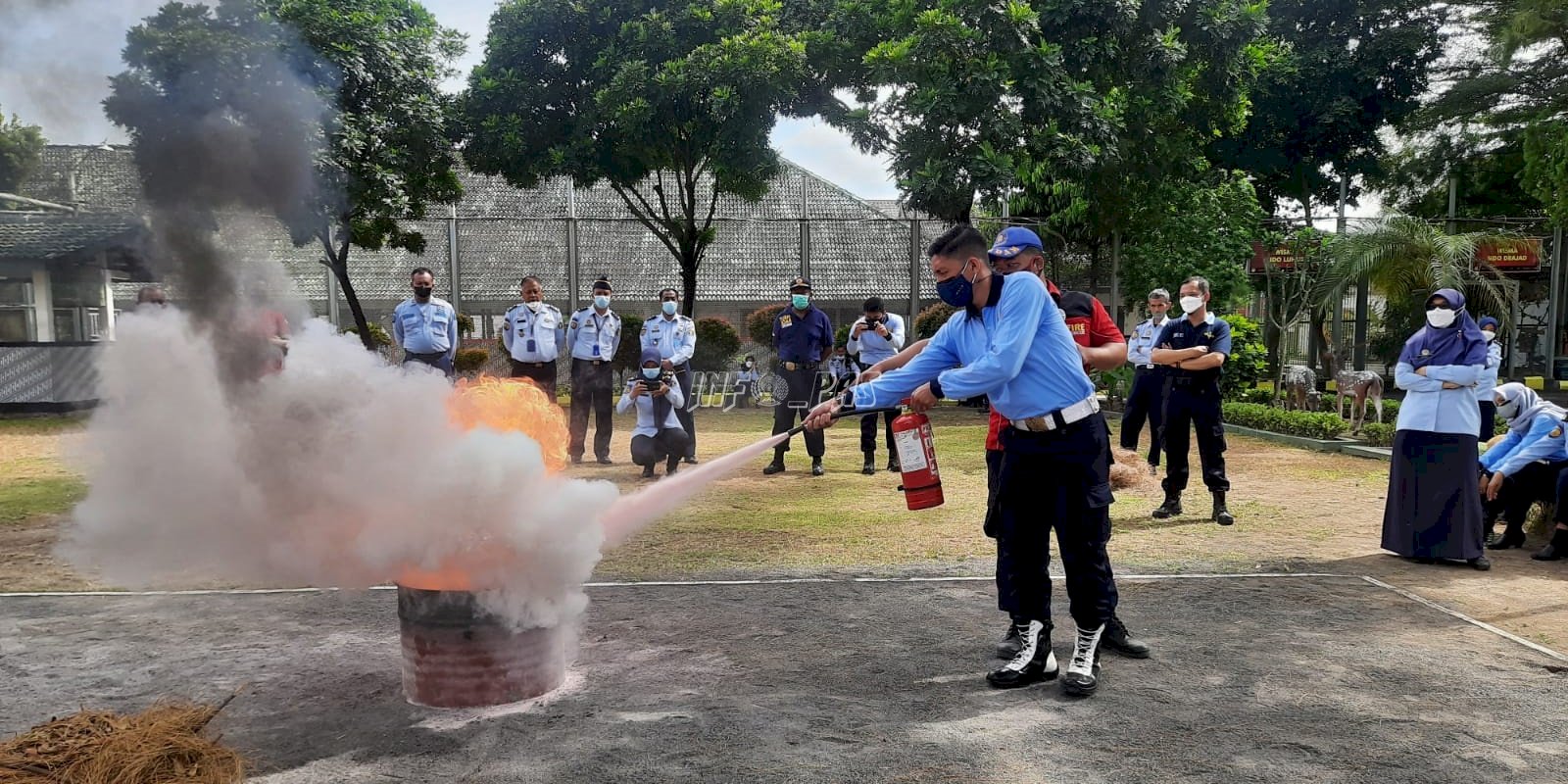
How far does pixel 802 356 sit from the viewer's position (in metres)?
11.6

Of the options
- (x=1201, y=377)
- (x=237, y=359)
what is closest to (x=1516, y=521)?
(x=1201, y=377)

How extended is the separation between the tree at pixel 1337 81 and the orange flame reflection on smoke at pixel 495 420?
23.0m

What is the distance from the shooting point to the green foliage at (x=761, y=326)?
860 inches

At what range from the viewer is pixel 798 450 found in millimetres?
13750

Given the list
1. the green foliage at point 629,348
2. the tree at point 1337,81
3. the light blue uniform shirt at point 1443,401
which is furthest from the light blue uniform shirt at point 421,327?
the tree at point 1337,81

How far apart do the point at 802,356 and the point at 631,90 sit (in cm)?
797

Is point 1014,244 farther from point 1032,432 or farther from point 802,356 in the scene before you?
point 802,356

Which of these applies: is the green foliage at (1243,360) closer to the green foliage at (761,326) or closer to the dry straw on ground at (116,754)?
the green foliage at (761,326)

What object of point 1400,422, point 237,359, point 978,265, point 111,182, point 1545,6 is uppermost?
point 1545,6

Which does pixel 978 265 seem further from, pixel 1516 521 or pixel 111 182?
pixel 1516 521

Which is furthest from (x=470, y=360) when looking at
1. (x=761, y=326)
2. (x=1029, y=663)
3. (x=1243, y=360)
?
(x=1029, y=663)

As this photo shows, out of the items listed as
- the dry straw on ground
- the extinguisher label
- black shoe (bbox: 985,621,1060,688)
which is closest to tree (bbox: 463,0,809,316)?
Result: the extinguisher label

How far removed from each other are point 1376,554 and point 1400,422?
1035 mm

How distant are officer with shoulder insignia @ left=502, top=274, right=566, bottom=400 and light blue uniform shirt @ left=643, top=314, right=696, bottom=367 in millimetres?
1196
